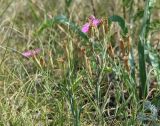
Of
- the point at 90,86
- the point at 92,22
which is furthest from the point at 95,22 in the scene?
the point at 90,86

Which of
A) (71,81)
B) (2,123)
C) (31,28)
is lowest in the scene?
(2,123)

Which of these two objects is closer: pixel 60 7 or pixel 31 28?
pixel 31 28

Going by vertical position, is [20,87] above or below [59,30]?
below

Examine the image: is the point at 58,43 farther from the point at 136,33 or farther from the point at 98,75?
the point at 98,75

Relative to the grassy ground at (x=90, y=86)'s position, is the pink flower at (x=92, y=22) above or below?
above

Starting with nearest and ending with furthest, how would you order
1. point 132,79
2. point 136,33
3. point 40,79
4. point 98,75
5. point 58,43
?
point 98,75, point 132,79, point 40,79, point 58,43, point 136,33

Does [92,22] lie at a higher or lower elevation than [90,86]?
higher

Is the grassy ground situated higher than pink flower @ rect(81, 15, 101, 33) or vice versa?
pink flower @ rect(81, 15, 101, 33)

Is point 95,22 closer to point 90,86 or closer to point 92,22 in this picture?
point 92,22

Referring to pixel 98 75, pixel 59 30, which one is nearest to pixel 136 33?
pixel 59 30

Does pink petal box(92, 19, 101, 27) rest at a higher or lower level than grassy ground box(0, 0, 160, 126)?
higher

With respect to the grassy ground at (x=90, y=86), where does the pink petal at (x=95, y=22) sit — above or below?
above
